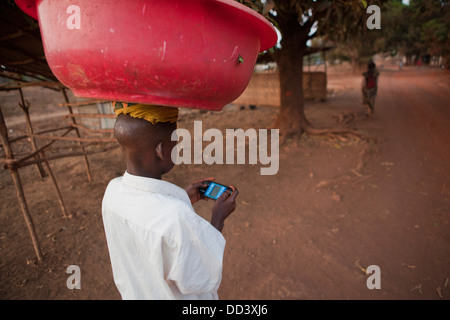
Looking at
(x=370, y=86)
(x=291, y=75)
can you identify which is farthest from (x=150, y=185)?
(x=370, y=86)

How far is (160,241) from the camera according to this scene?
922mm

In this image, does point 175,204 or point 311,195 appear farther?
point 311,195

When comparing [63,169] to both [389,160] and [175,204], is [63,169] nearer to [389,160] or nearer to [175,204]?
[175,204]

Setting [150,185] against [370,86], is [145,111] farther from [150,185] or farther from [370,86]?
[370,86]

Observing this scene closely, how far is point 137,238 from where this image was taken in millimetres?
1002

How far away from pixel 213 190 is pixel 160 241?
601 millimetres

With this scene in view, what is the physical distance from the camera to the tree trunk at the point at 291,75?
6.25 m

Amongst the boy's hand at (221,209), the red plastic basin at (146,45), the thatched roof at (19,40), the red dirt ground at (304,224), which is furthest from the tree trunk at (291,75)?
the red plastic basin at (146,45)

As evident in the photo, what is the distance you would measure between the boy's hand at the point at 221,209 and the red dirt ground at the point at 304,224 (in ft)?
5.37

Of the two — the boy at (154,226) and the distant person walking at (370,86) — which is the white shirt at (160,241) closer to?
the boy at (154,226)

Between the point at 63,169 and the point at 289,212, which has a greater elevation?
the point at 63,169

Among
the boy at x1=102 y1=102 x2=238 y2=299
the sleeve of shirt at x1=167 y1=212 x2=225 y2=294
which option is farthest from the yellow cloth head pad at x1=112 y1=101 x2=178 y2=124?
the sleeve of shirt at x1=167 y1=212 x2=225 y2=294
